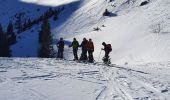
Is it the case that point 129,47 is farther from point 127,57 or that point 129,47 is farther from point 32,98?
point 32,98

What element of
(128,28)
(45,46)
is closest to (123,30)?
(128,28)

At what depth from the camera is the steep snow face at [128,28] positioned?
69812 millimetres

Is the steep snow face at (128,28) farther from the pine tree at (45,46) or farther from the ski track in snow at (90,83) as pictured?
the ski track in snow at (90,83)

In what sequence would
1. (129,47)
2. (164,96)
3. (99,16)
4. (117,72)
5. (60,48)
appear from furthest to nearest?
(99,16), (129,47), (60,48), (117,72), (164,96)

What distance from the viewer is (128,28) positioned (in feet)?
314

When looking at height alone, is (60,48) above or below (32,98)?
above

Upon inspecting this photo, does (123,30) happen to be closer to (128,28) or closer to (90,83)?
(128,28)

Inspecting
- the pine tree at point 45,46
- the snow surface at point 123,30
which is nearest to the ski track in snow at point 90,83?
the snow surface at point 123,30

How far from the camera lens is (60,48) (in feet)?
132

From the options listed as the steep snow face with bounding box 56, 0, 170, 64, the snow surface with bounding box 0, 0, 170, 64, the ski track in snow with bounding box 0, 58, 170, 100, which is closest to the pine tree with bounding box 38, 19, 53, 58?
the snow surface with bounding box 0, 0, 170, 64

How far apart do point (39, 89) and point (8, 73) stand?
223 inches

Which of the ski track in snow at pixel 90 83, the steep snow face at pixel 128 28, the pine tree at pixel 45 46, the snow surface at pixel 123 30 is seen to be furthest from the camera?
the pine tree at pixel 45 46

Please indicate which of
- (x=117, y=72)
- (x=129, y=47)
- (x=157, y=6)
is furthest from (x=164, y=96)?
(x=157, y=6)

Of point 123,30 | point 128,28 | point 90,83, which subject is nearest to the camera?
point 90,83
